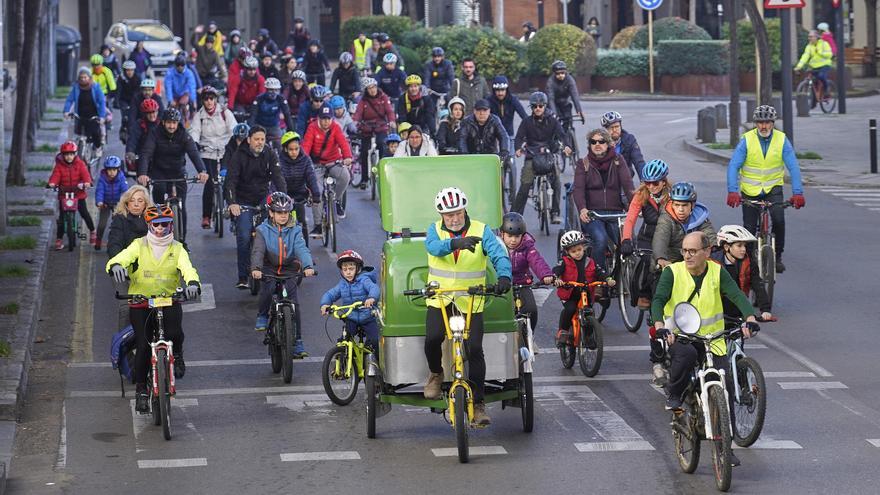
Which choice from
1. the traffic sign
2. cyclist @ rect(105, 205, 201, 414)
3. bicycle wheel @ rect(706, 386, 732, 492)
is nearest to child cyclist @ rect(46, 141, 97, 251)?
cyclist @ rect(105, 205, 201, 414)

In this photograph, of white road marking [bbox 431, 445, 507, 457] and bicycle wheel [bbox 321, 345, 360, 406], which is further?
bicycle wheel [bbox 321, 345, 360, 406]

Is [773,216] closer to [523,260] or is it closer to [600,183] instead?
[600,183]

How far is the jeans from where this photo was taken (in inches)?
735

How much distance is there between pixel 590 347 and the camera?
1466cm

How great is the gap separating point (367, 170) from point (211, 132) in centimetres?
534

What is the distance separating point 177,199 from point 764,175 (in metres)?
7.27

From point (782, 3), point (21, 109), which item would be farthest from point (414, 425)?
point (21, 109)

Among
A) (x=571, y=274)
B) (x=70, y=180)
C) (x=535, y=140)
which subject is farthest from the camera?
(x=535, y=140)

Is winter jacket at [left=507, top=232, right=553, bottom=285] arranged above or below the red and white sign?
below

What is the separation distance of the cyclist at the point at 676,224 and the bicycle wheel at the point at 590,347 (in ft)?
2.44

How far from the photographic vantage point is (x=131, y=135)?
22641mm

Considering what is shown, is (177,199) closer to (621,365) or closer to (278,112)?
(278,112)

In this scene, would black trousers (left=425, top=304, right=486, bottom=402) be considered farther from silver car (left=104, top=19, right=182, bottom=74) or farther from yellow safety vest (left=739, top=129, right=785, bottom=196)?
silver car (left=104, top=19, right=182, bottom=74)

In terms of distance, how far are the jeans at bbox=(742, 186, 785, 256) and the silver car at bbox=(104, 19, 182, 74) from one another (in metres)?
39.2
